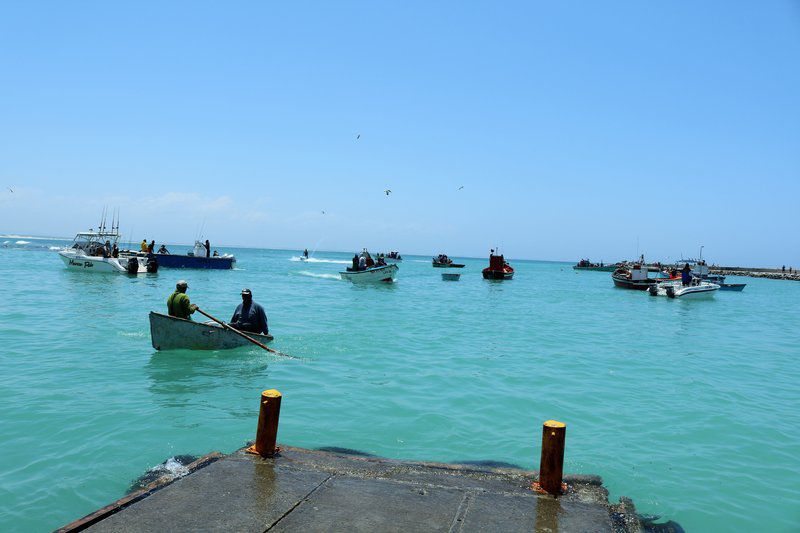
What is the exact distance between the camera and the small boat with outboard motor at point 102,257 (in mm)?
39094

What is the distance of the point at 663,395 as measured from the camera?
11.9 m

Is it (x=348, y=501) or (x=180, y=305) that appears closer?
(x=348, y=501)

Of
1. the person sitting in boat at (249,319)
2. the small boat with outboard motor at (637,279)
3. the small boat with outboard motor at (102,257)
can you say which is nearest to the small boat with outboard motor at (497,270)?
the small boat with outboard motor at (637,279)

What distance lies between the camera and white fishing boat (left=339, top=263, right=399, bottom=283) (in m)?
40.3

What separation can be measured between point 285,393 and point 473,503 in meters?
5.98

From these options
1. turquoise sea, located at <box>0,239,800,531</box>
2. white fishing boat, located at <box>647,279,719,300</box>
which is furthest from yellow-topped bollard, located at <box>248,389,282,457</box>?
white fishing boat, located at <box>647,279,719,300</box>

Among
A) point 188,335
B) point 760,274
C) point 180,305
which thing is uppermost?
point 760,274

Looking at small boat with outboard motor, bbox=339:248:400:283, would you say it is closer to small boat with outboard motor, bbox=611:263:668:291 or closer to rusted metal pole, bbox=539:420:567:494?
small boat with outboard motor, bbox=611:263:668:291

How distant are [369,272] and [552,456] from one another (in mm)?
34789

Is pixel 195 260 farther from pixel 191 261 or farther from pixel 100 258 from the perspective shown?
pixel 100 258

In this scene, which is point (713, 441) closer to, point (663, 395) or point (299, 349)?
point (663, 395)

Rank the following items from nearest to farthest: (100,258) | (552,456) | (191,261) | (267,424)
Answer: (552,456) < (267,424) < (100,258) < (191,261)

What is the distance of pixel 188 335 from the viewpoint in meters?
13.4

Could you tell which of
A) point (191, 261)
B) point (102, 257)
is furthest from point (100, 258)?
point (191, 261)
